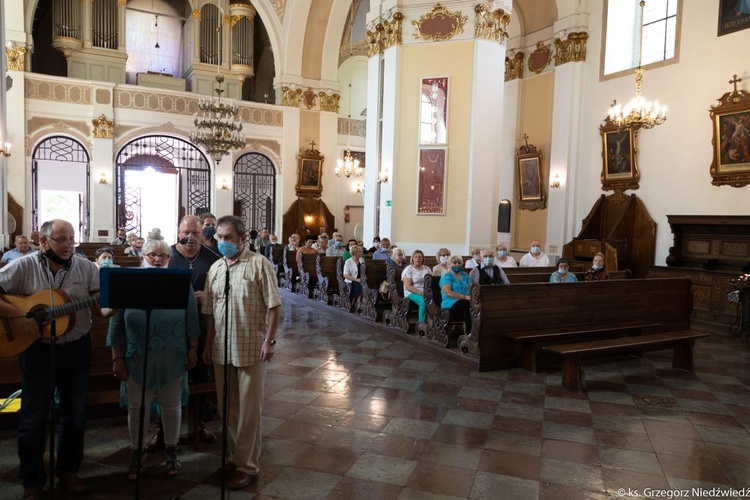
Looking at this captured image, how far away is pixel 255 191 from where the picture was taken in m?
18.0

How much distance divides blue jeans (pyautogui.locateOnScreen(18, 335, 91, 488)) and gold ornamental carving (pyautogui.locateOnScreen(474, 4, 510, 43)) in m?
9.65

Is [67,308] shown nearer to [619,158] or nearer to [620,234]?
[620,234]

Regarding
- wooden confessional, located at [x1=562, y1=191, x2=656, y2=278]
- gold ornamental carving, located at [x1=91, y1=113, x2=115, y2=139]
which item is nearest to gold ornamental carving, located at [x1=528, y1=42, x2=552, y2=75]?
wooden confessional, located at [x1=562, y1=191, x2=656, y2=278]

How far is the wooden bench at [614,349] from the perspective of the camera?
5133mm

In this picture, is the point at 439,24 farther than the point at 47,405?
Yes

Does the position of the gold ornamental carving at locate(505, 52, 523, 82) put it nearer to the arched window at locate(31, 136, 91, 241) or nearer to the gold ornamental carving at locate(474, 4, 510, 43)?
the gold ornamental carving at locate(474, 4, 510, 43)

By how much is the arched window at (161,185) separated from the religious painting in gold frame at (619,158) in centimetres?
1175

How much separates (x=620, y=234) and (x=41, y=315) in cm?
1200

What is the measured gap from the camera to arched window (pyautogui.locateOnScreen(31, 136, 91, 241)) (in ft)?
49.2

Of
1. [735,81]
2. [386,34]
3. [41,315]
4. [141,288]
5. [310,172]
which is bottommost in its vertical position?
[41,315]

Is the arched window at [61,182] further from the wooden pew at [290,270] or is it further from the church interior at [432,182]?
the wooden pew at [290,270]

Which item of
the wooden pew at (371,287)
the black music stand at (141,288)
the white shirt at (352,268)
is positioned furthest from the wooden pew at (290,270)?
the black music stand at (141,288)

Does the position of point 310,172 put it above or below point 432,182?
above

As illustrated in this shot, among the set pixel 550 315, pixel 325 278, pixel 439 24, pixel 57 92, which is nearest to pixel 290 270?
pixel 325 278
